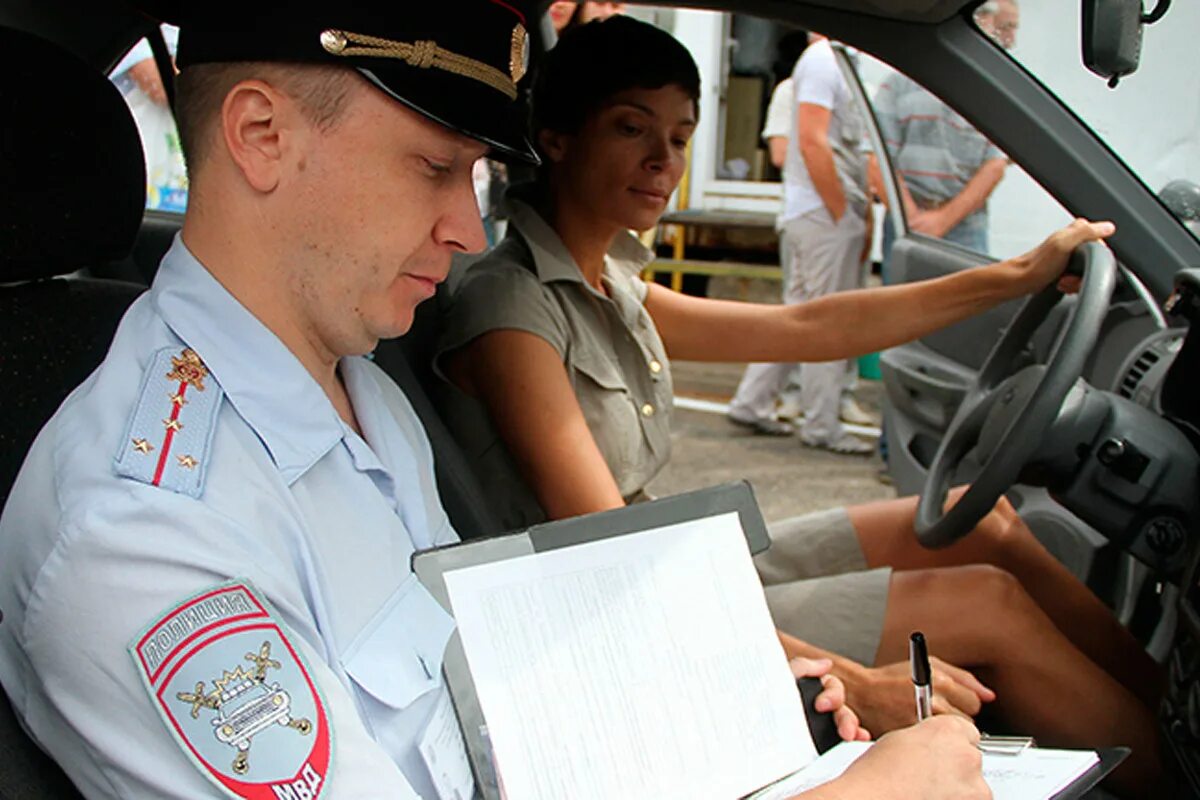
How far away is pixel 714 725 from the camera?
1.03m

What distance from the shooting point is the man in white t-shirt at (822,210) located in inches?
172

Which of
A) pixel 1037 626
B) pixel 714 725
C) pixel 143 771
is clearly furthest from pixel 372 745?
pixel 1037 626

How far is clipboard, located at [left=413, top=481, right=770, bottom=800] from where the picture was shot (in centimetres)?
95

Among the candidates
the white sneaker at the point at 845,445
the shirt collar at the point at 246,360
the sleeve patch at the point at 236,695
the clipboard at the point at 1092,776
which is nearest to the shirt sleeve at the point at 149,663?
the sleeve patch at the point at 236,695

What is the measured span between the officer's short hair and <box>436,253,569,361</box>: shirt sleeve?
611 mm

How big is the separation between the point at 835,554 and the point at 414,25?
1226mm

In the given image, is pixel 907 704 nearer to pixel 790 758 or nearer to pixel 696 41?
pixel 790 758

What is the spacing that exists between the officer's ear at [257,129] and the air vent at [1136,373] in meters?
1.44

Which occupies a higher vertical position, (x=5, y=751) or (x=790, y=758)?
(x=5, y=751)

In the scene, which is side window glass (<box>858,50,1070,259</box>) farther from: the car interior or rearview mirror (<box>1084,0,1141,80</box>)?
rearview mirror (<box>1084,0,1141,80</box>)

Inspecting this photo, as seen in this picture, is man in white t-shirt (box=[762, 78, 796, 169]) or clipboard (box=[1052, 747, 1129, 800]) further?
man in white t-shirt (box=[762, 78, 796, 169])

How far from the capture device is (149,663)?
750 mm

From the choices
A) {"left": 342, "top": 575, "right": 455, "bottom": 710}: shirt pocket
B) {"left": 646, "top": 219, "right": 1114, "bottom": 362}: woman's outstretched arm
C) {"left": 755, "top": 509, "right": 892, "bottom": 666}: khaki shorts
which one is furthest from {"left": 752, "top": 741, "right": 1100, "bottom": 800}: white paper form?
{"left": 646, "top": 219, "right": 1114, "bottom": 362}: woman's outstretched arm

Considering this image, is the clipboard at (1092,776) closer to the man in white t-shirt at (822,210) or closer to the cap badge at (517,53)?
the cap badge at (517,53)
